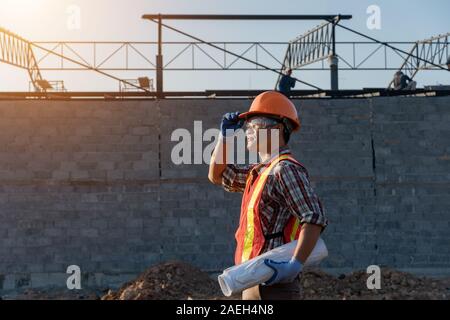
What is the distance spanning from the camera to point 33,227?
10602 millimetres

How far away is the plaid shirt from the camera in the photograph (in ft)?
11.2

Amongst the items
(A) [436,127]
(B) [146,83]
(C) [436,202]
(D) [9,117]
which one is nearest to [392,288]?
(C) [436,202]

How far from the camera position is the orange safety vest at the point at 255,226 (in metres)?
3.54

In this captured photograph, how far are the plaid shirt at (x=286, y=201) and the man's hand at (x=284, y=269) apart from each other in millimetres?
177

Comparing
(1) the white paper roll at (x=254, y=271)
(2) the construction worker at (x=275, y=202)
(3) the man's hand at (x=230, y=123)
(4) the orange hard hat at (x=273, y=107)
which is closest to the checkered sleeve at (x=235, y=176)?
(2) the construction worker at (x=275, y=202)

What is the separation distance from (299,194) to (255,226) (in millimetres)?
296

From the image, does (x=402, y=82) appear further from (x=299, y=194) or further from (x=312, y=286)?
(x=299, y=194)

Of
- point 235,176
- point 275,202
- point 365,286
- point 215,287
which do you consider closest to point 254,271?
point 275,202

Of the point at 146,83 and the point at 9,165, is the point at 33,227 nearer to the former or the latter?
the point at 9,165

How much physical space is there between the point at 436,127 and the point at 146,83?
10.4 metres

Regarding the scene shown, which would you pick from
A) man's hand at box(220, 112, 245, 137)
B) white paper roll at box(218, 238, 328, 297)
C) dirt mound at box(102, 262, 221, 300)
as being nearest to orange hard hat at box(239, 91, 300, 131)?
man's hand at box(220, 112, 245, 137)

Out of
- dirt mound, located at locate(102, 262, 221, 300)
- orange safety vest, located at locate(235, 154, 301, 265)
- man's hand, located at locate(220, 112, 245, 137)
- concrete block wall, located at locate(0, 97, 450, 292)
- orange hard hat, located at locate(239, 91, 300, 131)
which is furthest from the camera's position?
concrete block wall, located at locate(0, 97, 450, 292)

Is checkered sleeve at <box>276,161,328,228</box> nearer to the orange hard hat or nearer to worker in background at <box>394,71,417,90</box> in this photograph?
the orange hard hat

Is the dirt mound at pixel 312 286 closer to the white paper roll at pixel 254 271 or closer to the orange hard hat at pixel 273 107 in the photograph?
the orange hard hat at pixel 273 107
